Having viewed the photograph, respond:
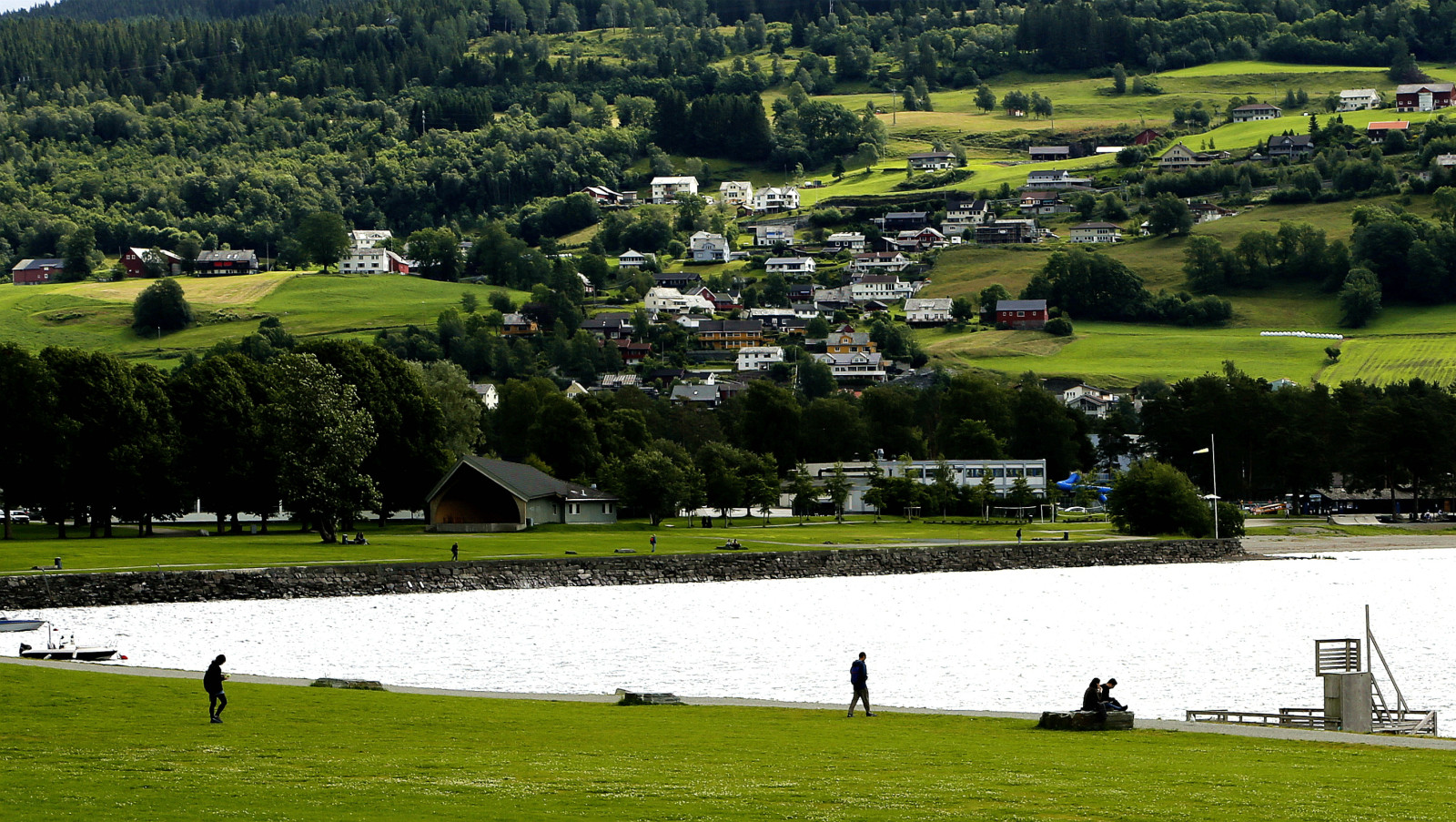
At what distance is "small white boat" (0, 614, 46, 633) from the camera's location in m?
43.6

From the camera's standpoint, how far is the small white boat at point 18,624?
43625mm

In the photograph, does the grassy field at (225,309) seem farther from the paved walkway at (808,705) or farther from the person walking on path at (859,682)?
the person walking on path at (859,682)

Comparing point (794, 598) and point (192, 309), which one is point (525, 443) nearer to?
point (794, 598)

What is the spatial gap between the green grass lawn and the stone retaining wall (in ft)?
84.0

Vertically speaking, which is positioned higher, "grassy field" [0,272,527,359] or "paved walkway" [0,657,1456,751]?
"grassy field" [0,272,527,359]

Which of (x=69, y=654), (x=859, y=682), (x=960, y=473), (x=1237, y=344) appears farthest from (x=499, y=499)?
(x=1237, y=344)

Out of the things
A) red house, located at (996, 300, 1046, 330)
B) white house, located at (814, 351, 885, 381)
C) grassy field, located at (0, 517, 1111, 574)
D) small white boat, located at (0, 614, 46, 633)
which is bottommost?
small white boat, located at (0, 614, 46, 633)

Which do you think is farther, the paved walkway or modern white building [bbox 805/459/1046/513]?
modern white building [bbox 805/459/1046/513]

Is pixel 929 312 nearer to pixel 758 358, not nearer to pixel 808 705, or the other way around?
pixel 758 358

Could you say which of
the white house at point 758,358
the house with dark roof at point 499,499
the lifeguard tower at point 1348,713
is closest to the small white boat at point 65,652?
the lifeguard tower at point 1348,713


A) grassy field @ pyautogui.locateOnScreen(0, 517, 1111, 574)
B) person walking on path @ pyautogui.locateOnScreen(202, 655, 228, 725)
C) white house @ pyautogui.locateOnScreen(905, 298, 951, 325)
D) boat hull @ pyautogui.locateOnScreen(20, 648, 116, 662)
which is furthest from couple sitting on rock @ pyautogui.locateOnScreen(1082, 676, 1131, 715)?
white house @ pyautogui.locateOnScreen(905, 298, 951, 325)

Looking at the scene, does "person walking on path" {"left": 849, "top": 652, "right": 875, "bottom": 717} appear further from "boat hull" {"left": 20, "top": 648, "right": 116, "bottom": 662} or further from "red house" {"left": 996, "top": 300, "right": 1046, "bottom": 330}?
"red house" {"left": 996, "top": 300, "right": 1046, "bottom": 330}

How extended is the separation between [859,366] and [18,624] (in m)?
129

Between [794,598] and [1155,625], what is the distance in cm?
1394
